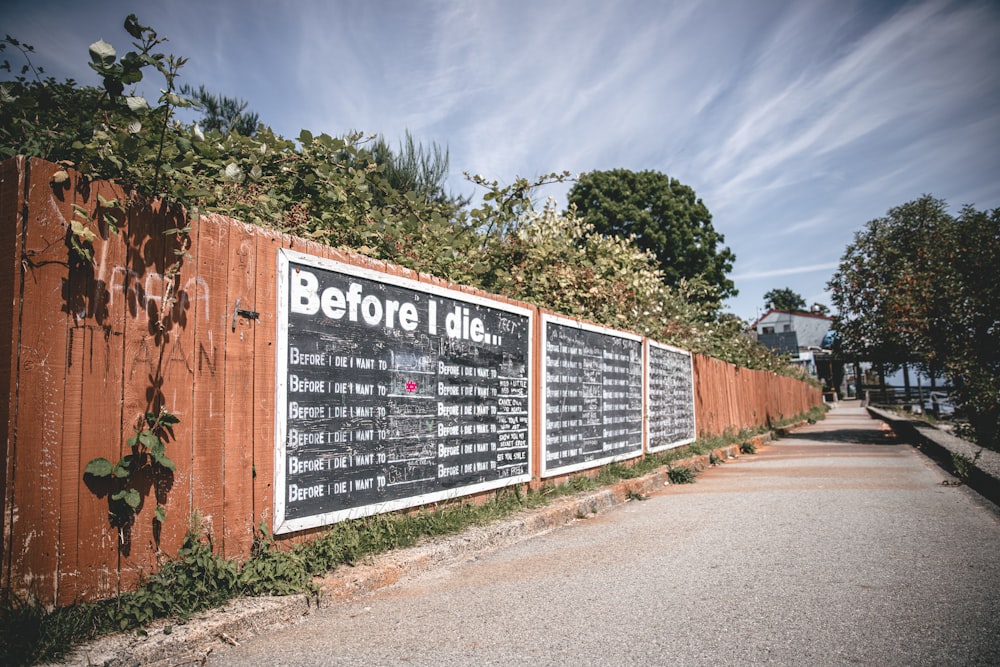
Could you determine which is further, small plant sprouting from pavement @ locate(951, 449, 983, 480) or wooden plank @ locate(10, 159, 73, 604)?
small plant sprouting from pavement @ locate(951, 449, 983, 480)

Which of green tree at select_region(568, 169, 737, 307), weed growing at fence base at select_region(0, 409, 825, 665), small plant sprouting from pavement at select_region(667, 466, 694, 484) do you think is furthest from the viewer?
green tree at select_region(568, 169, 737, 307)

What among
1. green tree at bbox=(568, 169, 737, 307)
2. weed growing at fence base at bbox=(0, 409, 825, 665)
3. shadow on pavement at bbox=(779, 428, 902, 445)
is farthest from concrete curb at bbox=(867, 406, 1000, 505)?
green tree at bbox=(568, 169, 737, 307)

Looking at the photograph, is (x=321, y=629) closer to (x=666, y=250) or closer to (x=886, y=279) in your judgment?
(x=886, y=279)

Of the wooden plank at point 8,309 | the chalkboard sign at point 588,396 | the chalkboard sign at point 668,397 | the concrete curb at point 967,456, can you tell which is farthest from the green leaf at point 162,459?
the concrete curb at point 967,456

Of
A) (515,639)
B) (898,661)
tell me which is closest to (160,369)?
(515,639)

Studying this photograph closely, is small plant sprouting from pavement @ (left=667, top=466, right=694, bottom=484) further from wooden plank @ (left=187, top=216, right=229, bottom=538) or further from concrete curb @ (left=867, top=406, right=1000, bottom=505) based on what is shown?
wooden plank @ (left=187, top=216, right=229, bottom=538)

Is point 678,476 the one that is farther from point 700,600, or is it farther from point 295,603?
point 295,603

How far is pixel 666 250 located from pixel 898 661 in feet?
128

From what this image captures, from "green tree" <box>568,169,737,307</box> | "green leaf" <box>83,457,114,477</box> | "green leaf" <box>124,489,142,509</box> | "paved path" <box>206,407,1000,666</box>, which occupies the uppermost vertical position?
"green tree" <box>568,169,737,307</box>

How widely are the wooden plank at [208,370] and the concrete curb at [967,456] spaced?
291 inches

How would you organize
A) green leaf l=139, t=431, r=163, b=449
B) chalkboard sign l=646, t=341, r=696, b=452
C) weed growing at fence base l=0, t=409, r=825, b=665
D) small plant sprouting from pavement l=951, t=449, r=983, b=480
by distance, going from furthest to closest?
chalkboard sign l=646, t=341, r=696, b=452, small plant sprouting from pavement l=951, t=449, r=983, b=480, green leaf l=139, t=431, r=163, b=449, weed growing at fence base l=0, t=409, r=825, b=665

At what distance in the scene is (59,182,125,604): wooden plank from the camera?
2.54 m

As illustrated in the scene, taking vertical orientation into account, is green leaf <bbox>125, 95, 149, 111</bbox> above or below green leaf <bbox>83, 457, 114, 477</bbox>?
above

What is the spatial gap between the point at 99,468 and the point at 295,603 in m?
1.13
